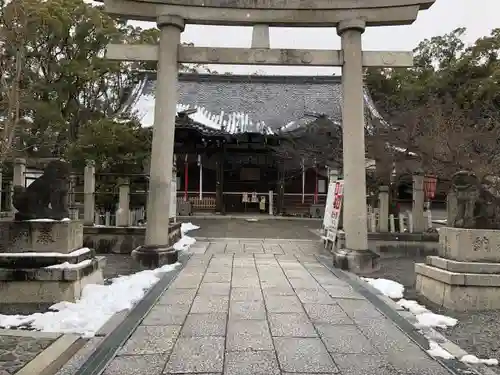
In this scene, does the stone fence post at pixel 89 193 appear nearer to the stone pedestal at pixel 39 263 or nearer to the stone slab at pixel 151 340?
the stone pedestal at pixel 39 263

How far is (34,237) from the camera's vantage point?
5.72 m

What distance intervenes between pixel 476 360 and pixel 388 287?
3.04 m

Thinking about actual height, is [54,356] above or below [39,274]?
below

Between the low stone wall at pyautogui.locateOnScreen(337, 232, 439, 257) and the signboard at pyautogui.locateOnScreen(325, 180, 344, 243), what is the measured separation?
36.0 inches

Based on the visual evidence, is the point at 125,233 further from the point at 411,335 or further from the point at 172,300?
the point at 411,335

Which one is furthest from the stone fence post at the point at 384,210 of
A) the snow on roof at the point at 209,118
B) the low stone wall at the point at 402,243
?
the snow on roof at the point at 209,118

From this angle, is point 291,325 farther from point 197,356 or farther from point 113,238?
point 113,238

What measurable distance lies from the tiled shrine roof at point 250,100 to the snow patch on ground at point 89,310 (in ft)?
51.8

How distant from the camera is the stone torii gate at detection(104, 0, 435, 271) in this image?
837cm

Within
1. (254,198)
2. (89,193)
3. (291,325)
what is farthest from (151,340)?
(254,198)

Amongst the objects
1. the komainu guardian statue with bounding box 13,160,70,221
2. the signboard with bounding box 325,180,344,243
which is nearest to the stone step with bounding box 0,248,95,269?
the komainu guardian statue with bounding box 13,160,70,221

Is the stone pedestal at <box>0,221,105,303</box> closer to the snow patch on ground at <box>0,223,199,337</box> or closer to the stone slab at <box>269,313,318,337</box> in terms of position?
the snow patch on ground at <box>0,223,199,337</box>

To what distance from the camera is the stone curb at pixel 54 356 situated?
338 cm

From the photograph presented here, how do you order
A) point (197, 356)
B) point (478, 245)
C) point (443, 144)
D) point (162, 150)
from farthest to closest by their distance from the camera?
point (443, 144), point (162, 150), point (478, 245), point (197, 356)
